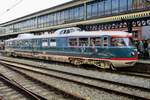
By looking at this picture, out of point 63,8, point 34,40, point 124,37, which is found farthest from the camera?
point 63,8

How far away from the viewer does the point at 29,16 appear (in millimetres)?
58031

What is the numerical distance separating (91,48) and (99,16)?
552 inches

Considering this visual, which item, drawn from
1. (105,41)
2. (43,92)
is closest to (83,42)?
(105,41)

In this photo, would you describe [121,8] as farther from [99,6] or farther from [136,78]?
[136,78]

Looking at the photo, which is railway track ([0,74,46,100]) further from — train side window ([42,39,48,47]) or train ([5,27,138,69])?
train side window ([42,39,48,47])

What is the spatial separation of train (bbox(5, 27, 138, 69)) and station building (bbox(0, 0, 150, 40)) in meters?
4.00

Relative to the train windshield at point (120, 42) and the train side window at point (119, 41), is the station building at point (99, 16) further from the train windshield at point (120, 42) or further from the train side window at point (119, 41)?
the train side window at point (119, 41)

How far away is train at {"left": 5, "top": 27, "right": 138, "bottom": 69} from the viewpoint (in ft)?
56.0

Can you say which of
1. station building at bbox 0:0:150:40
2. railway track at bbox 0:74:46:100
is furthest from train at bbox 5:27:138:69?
railway track at bbox 0:74:46:100

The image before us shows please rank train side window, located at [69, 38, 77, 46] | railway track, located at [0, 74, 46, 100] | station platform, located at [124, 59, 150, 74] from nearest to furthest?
railway track, located at [0, 74, 46, 100] → station platform, located at [124, 59, 150, 74] → train side window, located at [69, 38, 77, 46]

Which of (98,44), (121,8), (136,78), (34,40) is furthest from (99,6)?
(136,78)

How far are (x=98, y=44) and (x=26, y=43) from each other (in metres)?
14.6

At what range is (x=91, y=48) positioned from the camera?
62.1 ft

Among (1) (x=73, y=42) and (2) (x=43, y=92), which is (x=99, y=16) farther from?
(2) (x=43, y=92)
